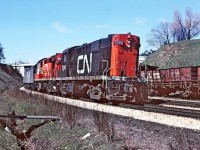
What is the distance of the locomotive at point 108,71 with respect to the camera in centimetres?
1694

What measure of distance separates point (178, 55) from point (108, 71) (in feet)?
93.2

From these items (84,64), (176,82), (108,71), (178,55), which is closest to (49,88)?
(84,64)

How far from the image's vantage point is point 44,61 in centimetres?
3272

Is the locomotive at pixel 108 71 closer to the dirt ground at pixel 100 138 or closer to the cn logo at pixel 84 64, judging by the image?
the cn logo at pixel 84 64

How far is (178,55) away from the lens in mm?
44250

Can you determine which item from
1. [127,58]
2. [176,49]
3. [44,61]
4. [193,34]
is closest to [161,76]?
[44,61]

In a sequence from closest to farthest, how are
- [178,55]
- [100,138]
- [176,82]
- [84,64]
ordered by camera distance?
[100,138], [84,64], [176,82], [178,55]

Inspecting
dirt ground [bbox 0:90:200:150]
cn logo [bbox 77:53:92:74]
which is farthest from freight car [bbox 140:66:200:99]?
dirt ground [bbox 0:90:200:150]

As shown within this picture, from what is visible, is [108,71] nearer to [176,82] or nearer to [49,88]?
[49,88]

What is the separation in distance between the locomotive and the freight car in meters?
6.01

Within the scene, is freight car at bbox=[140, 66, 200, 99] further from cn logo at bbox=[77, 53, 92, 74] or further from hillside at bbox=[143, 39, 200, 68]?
hillside at bbox=[143, 39, 200, 68]

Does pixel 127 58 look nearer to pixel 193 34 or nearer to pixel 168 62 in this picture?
pixel 168 62

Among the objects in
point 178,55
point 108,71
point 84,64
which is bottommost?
point 108,71

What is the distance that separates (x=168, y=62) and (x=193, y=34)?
37714 mm
